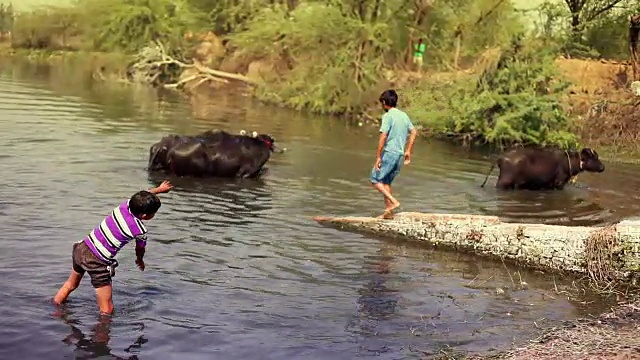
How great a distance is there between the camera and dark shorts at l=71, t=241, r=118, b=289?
7484mm

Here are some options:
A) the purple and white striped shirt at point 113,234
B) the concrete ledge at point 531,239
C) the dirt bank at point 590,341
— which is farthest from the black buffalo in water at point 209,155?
the dirt bank at point 590,341

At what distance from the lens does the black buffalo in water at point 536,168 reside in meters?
16.2

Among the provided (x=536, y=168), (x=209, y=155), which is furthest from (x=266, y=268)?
(x=536, y=168)

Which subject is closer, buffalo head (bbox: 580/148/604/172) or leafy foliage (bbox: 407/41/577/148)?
buffalo head (bbox: 580/148/604/172)

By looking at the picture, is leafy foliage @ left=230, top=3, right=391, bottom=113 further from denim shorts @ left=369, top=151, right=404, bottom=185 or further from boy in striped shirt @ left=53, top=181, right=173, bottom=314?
boy in striped shirt @ left=53, top=181, right=173, bottom=314

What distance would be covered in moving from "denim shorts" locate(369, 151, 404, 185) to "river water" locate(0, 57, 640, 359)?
121 centimetres

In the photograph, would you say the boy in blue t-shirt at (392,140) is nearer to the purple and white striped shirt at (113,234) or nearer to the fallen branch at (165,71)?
the purple and white striped shirt at (113,234)

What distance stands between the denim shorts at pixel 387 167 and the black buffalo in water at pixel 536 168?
15.9 feet

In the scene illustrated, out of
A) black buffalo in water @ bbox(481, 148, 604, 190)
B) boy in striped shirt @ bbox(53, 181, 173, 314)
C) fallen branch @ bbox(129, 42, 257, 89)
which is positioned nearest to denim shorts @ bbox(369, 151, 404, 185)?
black buffalo in water @ bbox(481, 148, 604, 190)

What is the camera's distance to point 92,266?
24.6 feet

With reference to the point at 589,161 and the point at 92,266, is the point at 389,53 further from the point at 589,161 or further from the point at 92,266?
the point at 92,266

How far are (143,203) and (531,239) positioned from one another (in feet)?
17.5

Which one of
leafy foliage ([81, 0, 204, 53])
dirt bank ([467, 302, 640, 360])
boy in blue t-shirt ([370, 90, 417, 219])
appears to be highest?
leafy foliage ([81, 0, 204, 53])

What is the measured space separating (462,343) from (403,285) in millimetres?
1903
